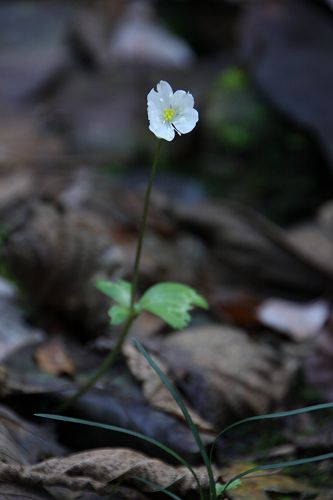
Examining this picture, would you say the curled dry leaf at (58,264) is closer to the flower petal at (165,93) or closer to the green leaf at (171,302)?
the green leaf at (171,302)

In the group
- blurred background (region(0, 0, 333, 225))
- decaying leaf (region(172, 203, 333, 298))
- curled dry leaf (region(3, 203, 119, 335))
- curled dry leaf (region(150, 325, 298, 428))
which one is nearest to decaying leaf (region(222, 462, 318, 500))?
curled dry leaf (region(150, 325, 298, 428))

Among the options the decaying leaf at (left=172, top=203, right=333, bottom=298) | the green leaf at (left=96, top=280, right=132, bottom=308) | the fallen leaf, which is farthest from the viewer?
the decaying leaf at (left=172, top=203, right=333, bottom=298)

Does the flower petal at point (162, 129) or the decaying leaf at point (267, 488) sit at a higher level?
the flower petal at point (162, 129)

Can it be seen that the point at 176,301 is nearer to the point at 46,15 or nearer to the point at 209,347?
the point at 209,347

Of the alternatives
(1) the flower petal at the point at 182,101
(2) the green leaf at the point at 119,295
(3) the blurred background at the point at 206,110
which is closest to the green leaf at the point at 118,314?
(2) the green leaf at the point at 119,295

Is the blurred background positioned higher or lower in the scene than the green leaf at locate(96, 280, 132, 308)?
higher

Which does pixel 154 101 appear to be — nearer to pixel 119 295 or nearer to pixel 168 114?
pixel 168 114

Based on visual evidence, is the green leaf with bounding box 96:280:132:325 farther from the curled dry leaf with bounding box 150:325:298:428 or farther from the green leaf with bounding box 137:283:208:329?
the curled dry leaf with bounding box 150:325:298:428
